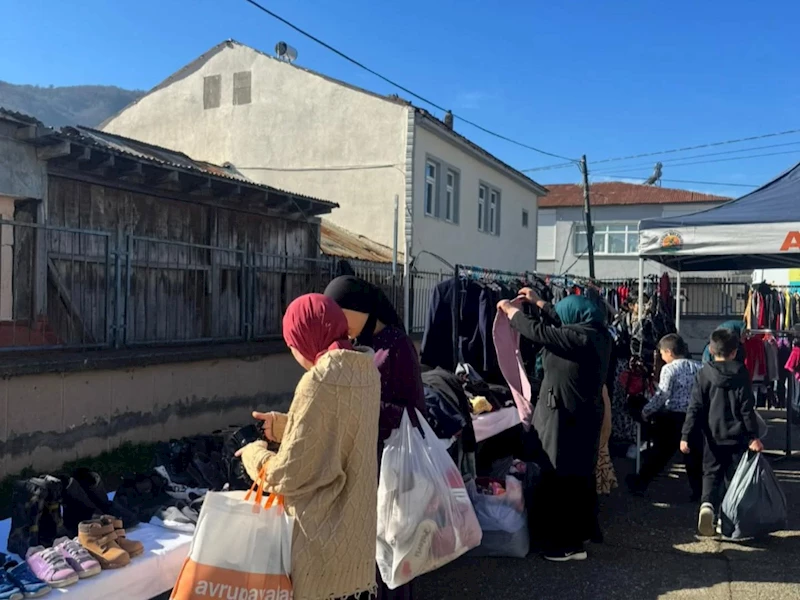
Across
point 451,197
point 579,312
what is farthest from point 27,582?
point 451,197

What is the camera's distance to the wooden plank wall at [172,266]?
7520 millimetres

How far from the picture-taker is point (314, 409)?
2.28 metres

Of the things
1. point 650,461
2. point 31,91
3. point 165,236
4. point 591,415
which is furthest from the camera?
point 31,91

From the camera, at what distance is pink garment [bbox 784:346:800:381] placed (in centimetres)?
754

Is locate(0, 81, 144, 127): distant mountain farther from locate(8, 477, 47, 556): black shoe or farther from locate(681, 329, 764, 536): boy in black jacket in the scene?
locate(8, 477, 47, 556): black shoe

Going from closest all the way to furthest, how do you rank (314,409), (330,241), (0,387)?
1. (314,409)
2. (0,387)
3. (330,241)

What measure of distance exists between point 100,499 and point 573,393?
279 cm

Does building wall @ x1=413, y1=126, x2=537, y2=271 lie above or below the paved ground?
above

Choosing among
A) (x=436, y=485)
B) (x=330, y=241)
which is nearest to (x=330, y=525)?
(x=436, y=485)

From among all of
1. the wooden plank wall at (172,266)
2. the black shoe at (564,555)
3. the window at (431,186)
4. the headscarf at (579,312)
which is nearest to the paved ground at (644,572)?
the black shoe at (564,555)

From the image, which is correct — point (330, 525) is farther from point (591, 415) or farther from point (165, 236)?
point (165, 236)

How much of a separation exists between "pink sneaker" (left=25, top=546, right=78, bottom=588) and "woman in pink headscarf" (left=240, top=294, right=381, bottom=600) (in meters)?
0.81

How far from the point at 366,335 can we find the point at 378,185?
1347 cm

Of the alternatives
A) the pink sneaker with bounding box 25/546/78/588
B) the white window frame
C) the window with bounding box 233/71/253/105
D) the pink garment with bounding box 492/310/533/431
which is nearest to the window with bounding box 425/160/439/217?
the white window frame
